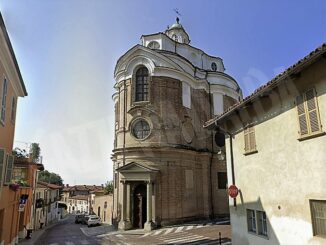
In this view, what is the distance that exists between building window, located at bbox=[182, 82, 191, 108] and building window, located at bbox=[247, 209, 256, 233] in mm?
16868

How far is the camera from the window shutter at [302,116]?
812 centimetres

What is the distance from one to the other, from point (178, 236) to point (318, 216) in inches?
497

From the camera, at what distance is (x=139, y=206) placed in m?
23.7

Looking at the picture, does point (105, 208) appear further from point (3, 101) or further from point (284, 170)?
point (284, 170)

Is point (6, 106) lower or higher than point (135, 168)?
higher

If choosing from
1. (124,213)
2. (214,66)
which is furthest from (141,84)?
(214,66)

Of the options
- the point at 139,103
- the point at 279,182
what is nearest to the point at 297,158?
the point at 279,182

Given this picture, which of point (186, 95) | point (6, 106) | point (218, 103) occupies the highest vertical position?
point (218, 103)

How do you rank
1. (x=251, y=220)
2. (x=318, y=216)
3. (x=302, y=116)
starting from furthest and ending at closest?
(x=251, y=220) → (x=302, y=116) → (x=318, y=216)

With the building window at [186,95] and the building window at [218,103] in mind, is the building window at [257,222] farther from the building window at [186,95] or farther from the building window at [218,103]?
the building window at [218,103]

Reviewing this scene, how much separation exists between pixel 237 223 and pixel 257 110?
15.4 feet

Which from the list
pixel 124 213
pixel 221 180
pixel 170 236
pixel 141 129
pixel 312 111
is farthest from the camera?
pixel 221 180

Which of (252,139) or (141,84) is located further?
(141,84)

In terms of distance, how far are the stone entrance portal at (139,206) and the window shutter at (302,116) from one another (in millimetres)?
17449
